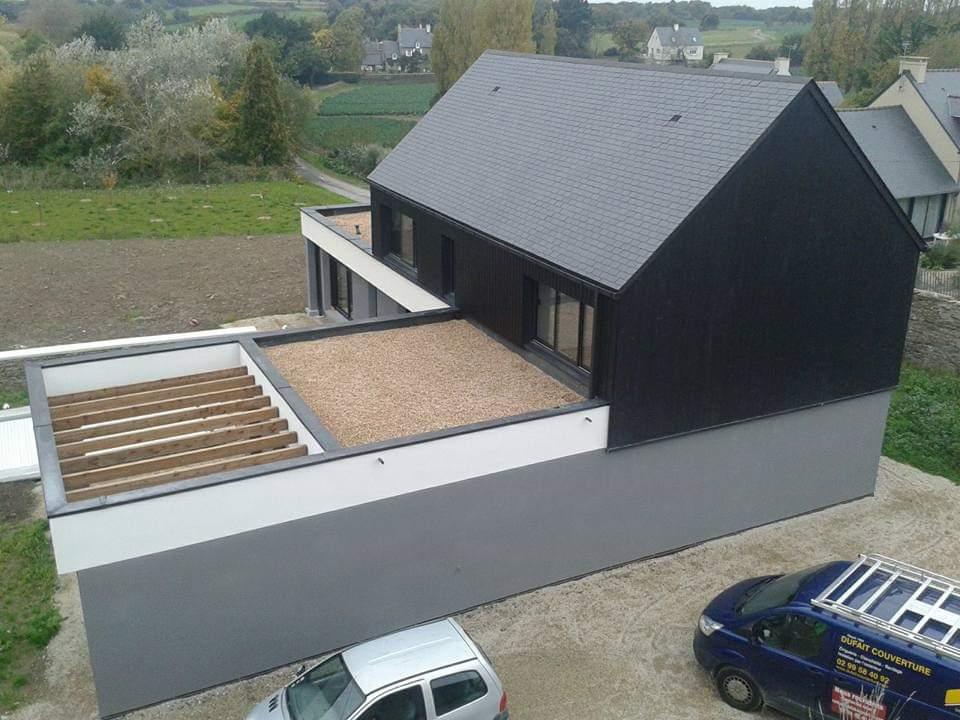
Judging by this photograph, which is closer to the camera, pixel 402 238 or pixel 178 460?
pixel 178 460

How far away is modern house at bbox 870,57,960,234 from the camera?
30031 mm

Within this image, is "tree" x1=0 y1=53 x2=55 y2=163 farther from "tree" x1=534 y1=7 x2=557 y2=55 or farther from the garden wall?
"tree" x1=534 y1=7 x2=557 y2=55

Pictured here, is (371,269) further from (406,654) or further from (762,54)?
(762,54)

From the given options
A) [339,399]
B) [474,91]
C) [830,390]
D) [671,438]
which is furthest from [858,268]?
[474,91]

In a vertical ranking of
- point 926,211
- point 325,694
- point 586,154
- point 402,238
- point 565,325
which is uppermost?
point 586,154

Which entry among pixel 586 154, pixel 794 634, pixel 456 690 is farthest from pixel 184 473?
pixel 586 154

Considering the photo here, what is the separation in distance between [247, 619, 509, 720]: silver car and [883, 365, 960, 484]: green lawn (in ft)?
34.6

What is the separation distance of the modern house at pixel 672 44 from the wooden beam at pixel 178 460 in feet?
348

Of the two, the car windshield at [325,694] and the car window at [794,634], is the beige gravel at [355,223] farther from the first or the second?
the car window at [794,634]

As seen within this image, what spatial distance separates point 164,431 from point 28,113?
3702 centimetres

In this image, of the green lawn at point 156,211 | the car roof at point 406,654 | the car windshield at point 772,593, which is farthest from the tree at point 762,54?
the car roof at point 406,654

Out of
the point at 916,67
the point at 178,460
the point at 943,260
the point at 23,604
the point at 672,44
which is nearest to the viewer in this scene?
the point at 178,460

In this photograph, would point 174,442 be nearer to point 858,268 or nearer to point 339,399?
point 339,399

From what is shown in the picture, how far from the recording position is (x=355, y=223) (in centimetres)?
2217
